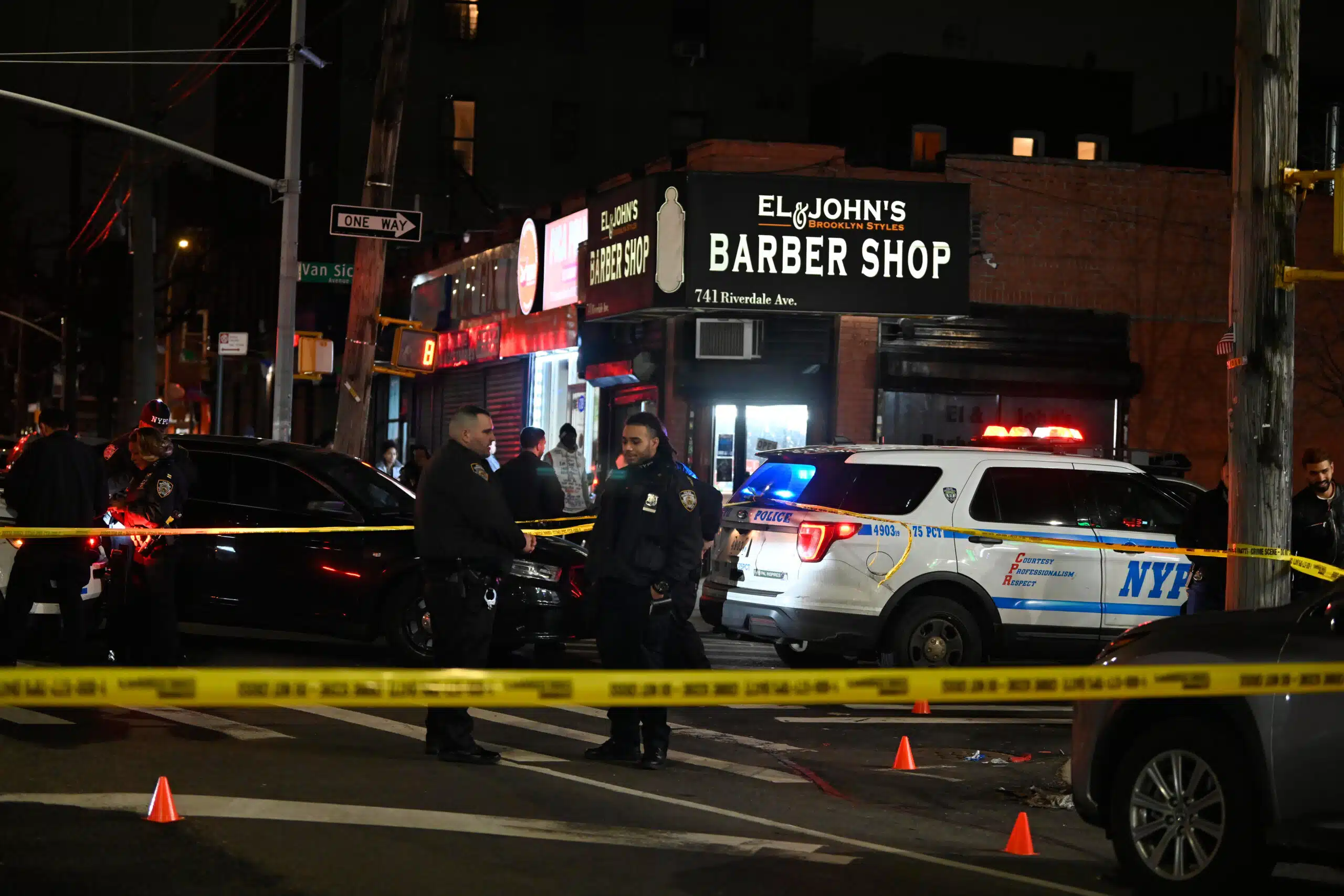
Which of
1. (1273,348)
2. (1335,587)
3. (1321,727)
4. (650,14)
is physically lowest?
(1321,727)

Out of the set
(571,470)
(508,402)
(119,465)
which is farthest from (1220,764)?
(508,402)

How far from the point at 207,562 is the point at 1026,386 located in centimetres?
1334

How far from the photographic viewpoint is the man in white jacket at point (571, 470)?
19.4m

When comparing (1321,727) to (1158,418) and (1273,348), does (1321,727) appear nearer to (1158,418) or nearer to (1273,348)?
(1273,348)

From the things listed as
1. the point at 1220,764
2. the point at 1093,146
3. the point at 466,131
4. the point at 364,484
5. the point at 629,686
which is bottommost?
the point at 1220,764

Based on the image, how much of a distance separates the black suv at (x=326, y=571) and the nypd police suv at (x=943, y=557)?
1.27m

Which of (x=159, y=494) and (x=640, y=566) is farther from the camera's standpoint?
(x=159, y=494)

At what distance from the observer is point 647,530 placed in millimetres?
8938

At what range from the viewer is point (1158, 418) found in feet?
76.1

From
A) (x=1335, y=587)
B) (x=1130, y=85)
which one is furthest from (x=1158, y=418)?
(x=1130, y=85)

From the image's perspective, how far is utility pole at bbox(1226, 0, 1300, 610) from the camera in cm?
894

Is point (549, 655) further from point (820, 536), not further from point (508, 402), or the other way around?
point (508, 402)

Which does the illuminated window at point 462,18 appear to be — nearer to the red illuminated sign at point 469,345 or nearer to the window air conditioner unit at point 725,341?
the red illuminated sign at point 469,345

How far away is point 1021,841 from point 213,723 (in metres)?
4.90
